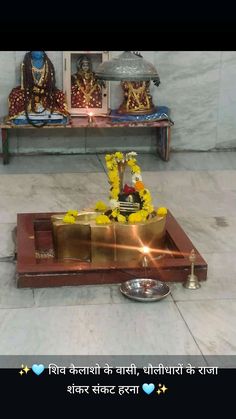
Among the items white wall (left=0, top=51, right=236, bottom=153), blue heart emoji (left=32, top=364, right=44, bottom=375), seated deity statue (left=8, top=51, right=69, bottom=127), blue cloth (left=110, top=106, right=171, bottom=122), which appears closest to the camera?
blue heart emoji (left=32, top=364, right=44, bottom=375)

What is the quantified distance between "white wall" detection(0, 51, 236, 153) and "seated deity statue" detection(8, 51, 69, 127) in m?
0.46

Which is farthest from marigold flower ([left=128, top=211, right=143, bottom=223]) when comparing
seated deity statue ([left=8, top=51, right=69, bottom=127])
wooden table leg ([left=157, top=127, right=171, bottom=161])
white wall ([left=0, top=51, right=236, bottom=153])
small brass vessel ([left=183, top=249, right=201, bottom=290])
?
white wall ([left=0, top=51, right=236, bottom=153])

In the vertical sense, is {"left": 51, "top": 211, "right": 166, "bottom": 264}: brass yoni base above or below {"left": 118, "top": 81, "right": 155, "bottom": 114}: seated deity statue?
below

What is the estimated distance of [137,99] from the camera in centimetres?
838

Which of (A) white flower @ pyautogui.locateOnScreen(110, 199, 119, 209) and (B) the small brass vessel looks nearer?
(B) the small brass vessel

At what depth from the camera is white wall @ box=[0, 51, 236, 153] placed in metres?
8.86

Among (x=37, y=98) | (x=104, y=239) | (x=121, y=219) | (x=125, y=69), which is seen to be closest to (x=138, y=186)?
(x=121, y=219)

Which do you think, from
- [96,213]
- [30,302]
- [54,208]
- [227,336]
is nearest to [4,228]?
[54,208]

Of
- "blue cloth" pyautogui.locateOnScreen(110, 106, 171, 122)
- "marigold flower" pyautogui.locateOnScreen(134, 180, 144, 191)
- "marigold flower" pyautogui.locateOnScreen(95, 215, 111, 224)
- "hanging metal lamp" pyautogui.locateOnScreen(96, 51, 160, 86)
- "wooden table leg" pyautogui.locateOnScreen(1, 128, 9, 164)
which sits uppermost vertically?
"hanging metal lamp" pyautogui.locateOnScreen(96, 51, 160, 86)

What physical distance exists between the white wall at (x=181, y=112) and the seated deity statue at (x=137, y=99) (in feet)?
1.57

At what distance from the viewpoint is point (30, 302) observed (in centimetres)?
419

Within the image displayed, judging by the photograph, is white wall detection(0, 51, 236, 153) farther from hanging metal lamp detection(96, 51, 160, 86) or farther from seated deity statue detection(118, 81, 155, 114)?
hanging metal lamp detection(96, 51, 160, 86)

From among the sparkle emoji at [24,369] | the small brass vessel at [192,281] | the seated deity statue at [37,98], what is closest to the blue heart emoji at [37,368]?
the sparkle emoji at [24,369]

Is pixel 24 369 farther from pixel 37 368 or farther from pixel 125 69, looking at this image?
pixel 125 69
